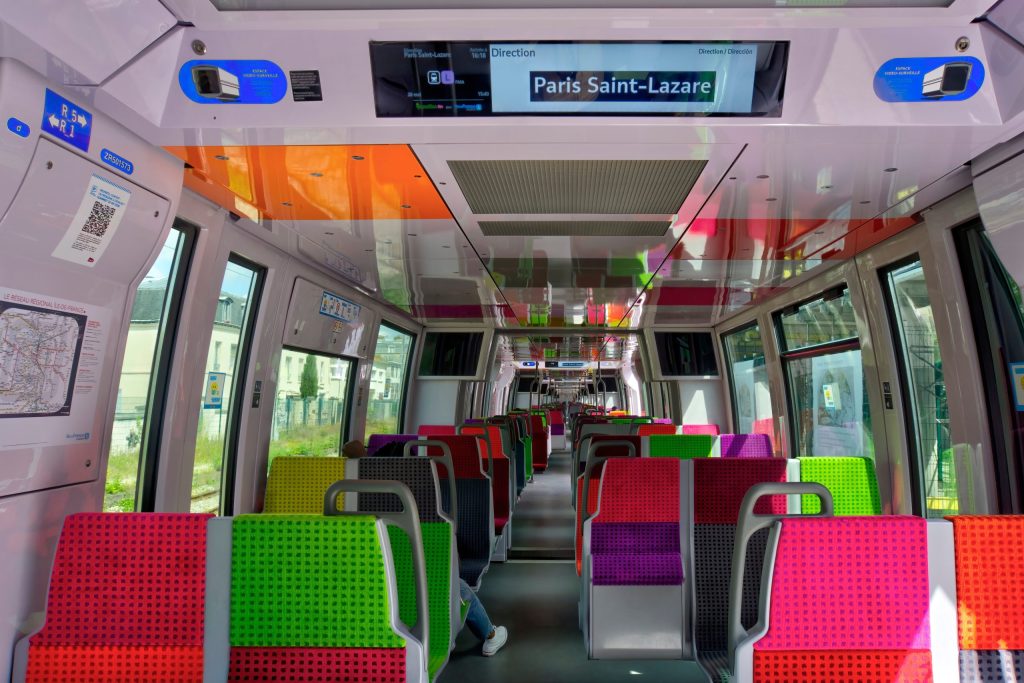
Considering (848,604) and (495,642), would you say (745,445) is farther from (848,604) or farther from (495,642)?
(848,604)

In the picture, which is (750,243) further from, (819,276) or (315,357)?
(315,357)

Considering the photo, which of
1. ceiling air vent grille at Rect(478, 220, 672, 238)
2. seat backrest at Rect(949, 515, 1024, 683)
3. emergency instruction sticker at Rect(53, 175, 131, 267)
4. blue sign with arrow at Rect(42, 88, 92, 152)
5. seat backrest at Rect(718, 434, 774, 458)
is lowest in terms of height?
seat backrest at Rect(949, 515, 1024, 683)

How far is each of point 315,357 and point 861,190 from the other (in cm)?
584

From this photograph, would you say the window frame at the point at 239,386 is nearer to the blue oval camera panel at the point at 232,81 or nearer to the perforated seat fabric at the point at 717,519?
the blue oval camera panel at the point at 232,81

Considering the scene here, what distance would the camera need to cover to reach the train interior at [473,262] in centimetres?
225

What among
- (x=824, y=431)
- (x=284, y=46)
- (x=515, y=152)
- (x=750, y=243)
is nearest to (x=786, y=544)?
(x=515, y=152)

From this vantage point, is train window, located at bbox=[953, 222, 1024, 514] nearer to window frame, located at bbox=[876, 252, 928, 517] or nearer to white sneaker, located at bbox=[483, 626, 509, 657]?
window frame, located at bbox=[876, 252, 928, 517]

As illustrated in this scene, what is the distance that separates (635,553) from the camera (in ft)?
14.5

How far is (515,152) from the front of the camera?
372cm

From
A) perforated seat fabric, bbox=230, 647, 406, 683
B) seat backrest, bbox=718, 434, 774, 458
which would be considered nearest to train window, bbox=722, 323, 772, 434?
seat backrest, bbox=718, 434, 774, 458

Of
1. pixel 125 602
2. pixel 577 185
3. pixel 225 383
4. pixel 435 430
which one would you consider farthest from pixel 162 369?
pixel 435 430

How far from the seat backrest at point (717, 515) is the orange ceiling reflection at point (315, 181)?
2.44 m

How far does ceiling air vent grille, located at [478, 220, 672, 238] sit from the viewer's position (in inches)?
216

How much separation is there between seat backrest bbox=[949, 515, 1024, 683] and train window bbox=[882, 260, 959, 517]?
4289mm
